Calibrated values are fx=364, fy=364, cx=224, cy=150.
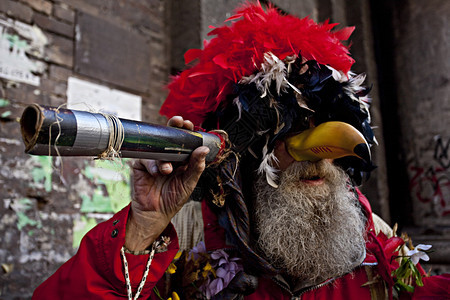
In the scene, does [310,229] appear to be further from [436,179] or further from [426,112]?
[426,112]

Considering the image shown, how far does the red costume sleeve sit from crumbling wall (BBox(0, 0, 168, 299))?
4.12ft

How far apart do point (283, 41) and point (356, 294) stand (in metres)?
1.18

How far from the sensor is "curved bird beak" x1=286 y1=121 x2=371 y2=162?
1.33 m

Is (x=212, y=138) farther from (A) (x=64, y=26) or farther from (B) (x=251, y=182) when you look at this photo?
(A) (x=64, y=26)

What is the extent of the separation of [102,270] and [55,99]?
195 cm

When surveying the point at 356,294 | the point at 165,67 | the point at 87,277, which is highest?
the point at 165,67

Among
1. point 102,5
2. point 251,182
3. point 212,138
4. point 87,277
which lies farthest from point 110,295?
point 102,5

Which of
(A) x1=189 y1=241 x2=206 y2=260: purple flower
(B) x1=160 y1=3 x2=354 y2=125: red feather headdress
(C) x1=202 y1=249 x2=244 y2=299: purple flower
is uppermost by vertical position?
(B) x1=160 y1=3 x2=354 y2=125: red feather headdress

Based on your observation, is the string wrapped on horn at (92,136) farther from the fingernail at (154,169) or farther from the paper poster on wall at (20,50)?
the paper poster on wall at (20,50)

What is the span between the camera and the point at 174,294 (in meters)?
1.52

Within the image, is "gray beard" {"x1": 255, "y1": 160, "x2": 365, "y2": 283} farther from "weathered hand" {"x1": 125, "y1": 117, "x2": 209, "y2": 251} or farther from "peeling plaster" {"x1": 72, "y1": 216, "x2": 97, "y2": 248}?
"peeling plaster" {"x1": 72, "y1": 216, "x2": 97, "y2": 248}

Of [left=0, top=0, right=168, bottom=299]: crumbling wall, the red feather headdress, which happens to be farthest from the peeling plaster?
the red feather headdress

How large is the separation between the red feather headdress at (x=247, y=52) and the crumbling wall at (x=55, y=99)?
1.18m

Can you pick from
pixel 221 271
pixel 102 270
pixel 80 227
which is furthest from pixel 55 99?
pixel 221 271
